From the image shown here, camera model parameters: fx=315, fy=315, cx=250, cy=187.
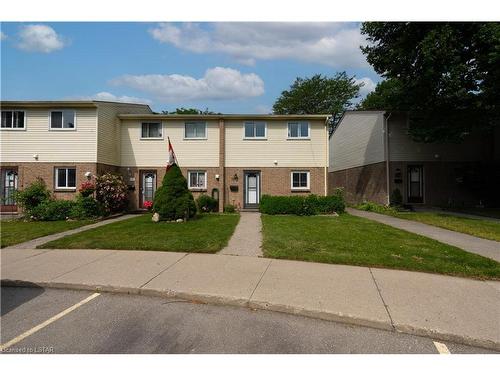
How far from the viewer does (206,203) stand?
16.9m

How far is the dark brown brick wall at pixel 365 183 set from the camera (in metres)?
19.8

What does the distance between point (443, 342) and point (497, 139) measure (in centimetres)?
2034

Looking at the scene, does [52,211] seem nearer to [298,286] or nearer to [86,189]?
[86,189]

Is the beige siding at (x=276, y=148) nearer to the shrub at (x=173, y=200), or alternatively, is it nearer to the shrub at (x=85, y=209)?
the shrub at (x=173, y=200)

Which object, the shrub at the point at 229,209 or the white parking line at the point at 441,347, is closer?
the white parking line at the point at 441,347

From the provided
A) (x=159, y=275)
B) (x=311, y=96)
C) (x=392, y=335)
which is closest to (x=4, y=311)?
(x=159, y=275)

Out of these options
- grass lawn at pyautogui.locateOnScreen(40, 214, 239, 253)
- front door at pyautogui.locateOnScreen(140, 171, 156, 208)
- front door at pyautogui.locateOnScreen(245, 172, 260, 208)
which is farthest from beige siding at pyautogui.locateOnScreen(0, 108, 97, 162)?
front door at pyautogui.locateOnScreen(245, 172, 260, 208)

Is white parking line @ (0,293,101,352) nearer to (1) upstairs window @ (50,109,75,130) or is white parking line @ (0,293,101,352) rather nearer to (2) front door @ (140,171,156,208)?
(2) front door @ (140,171,156,208)

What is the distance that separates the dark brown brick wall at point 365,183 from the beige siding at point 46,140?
16.8 meters

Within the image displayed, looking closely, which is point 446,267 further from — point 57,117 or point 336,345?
point 57,117

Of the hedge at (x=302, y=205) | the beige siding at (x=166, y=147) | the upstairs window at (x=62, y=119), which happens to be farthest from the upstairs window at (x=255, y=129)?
the upstairs window at (x=62, y=119)

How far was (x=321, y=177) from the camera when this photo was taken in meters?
17.8

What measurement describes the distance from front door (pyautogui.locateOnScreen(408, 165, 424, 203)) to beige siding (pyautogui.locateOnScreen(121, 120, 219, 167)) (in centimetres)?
1189

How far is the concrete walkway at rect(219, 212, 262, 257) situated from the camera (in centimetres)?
766
